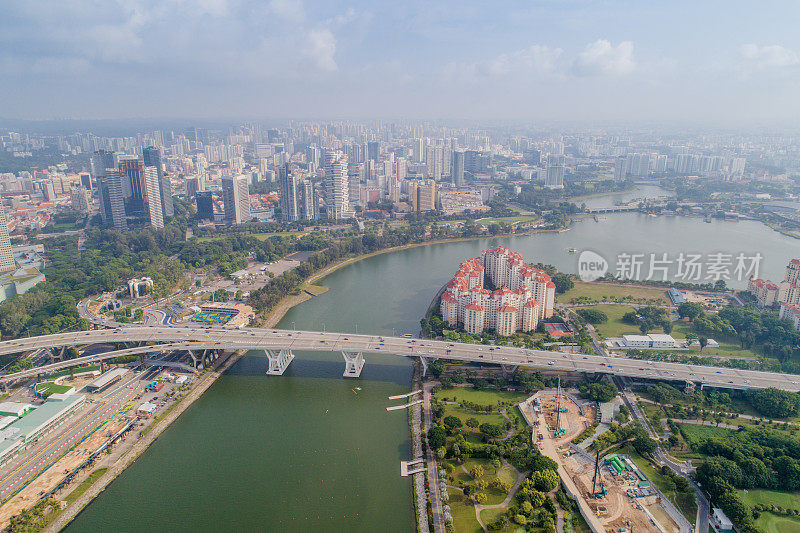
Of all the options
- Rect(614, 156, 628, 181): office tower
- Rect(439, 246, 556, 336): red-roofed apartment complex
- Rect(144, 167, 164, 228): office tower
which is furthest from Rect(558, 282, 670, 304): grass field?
Rect(614, 156, 628, 181): office tower

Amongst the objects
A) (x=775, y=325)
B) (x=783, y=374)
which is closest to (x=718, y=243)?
(x=775, y=325)

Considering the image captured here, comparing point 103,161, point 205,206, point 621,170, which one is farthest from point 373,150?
point 103,161

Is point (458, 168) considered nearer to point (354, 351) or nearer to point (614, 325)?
point (614, 325)

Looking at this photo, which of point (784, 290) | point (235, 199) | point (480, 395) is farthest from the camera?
point (235, 199)

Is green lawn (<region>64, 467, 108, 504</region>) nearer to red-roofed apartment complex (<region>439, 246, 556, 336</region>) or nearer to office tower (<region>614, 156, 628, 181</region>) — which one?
red-roofed apartment complex (<region>439, 246, 556, 336</region>)

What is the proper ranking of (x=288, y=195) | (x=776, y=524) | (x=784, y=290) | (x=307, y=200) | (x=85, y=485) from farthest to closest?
1. (x=307, y=200)
2. (x=288, y=195)
3. (x=784, y=290)
4. (x=85, y=485)
5. (x=776, y=524)

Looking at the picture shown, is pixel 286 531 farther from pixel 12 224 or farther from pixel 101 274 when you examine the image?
pixel 12 224
